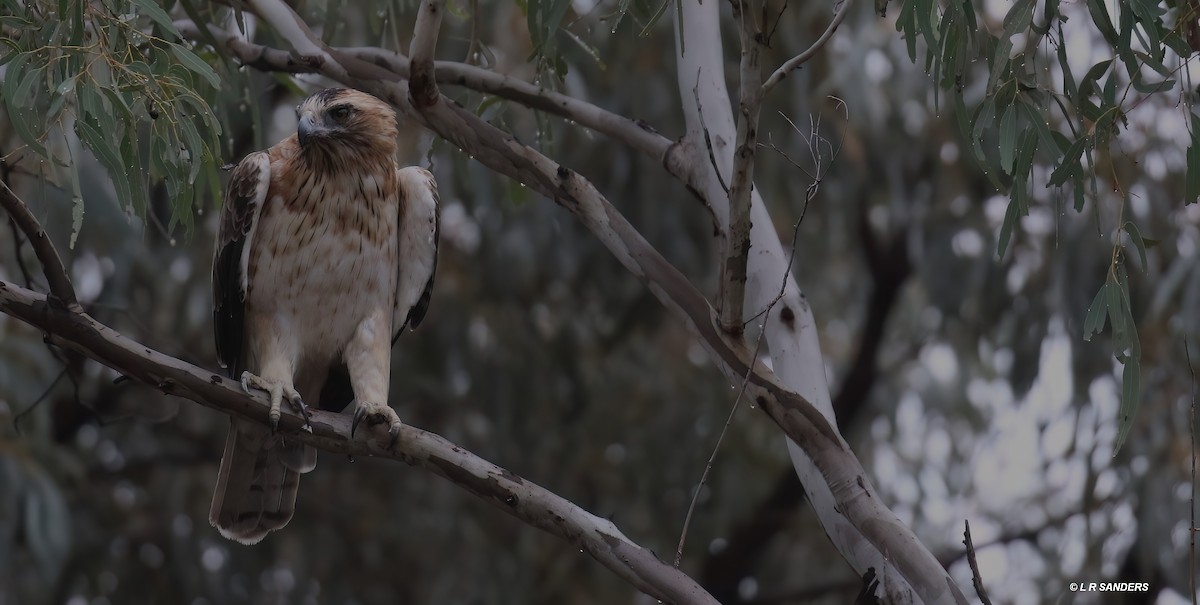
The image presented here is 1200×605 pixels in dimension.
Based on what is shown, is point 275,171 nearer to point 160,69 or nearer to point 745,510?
point 160,69

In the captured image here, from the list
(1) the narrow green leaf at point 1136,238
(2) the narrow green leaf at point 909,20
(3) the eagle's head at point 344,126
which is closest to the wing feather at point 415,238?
(3) the eagle's head at point 344,126

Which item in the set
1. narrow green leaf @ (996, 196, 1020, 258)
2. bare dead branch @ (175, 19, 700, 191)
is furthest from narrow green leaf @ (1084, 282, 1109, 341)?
bare dead branch @ (175, 19, 700, 191)

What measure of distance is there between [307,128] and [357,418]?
898 millimetres

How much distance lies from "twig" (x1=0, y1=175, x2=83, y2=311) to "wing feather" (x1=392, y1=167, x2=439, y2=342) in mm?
1287

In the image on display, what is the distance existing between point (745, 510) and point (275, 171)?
4188 mm

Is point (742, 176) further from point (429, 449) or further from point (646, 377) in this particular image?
point (646, 377)

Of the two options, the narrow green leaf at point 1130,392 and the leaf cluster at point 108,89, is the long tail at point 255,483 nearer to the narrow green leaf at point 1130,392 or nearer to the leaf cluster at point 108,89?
the leaf cluster at point 108,89

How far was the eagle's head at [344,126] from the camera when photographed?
3377mm

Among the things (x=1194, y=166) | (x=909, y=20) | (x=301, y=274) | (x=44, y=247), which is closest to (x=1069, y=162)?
(x=1194, y=166)

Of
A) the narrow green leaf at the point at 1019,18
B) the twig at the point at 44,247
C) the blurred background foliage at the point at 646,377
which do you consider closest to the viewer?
the twig at the point at 44,247

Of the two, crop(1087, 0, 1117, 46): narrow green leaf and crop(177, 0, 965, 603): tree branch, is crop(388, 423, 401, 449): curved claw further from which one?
crop(1087, 0, 1117, 46): narrow green leaf

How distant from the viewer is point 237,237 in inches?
130

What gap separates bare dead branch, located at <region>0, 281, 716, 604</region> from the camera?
2.25 meters

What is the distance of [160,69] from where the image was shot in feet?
8.18
